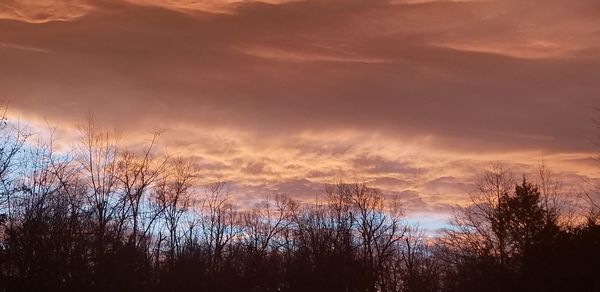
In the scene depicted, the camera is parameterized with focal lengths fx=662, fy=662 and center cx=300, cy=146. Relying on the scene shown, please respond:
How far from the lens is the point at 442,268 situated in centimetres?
6116

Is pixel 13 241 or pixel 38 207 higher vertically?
pixel 38 207

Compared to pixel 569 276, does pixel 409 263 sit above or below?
above

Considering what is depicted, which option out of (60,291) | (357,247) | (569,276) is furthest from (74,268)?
(357,247)

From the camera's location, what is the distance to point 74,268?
27016mm

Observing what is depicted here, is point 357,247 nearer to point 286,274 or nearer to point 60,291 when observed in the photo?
point 286,274

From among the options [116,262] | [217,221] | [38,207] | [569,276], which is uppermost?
[217,221]

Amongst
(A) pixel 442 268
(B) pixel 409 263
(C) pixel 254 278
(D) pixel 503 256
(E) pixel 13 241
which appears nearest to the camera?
(E) pixel 13 241

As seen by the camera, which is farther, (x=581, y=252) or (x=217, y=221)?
(x=217, y=221)

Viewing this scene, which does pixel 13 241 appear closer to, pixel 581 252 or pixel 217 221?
pixel 581 252

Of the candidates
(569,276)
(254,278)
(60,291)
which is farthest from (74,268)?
(569,276)

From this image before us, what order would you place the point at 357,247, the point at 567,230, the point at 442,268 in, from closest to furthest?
the point at 567,230
the point at 357,247
the point at 442,268

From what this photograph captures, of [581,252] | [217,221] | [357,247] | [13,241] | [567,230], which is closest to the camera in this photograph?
[13,241]

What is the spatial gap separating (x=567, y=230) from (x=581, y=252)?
3.74 meters

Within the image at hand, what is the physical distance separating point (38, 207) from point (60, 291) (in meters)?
4.31
